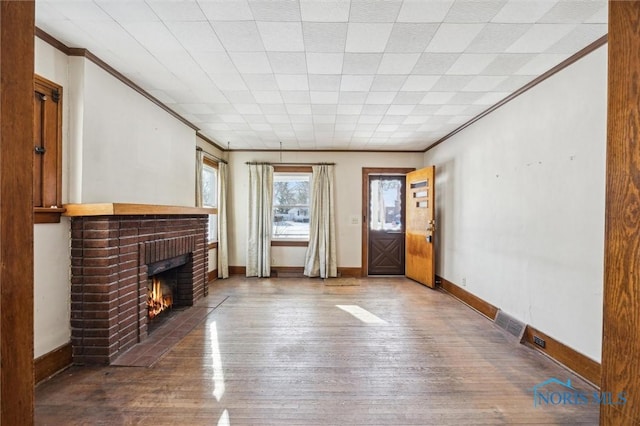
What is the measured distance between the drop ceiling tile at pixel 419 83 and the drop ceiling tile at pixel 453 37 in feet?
1.41

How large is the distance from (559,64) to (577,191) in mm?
1143

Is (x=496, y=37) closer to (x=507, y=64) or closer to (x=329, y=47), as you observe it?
(x=507, y=64)

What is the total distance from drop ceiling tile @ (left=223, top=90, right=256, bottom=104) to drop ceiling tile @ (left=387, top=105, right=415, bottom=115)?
169 cm

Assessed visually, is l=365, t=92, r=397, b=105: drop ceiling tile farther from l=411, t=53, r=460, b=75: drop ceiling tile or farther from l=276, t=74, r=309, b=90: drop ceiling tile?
l=276, t=74, r=309, b=90: drop ceiling tile

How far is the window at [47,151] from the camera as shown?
2.17m

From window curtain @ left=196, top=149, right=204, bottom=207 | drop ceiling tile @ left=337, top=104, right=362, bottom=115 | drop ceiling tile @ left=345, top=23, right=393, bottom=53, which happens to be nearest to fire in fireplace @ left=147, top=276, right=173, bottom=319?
window curtain @ left=196, top=149, right=204, bottom=207

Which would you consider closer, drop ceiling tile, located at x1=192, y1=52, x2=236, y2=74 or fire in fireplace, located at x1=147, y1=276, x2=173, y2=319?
drop ceiling tile, located at x1=192, y1=52, x2=236, y2=74

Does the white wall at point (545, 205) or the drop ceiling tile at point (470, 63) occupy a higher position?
the drop ceiling tile at point (470, 63)

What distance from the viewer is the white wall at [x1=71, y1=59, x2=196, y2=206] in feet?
8.11

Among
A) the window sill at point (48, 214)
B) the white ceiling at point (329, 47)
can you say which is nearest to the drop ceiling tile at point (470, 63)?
the white ceiling at point (329, 47)

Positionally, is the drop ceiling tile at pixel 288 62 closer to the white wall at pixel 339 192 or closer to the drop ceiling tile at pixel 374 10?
the drop ceiling tile at pixel 374 10

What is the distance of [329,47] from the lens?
231 centimetres

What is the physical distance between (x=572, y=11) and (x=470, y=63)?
737 millimetres

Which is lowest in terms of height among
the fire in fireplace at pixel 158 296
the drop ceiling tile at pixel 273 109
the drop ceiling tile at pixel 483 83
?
the fire in fireplace at pixel 158 296
